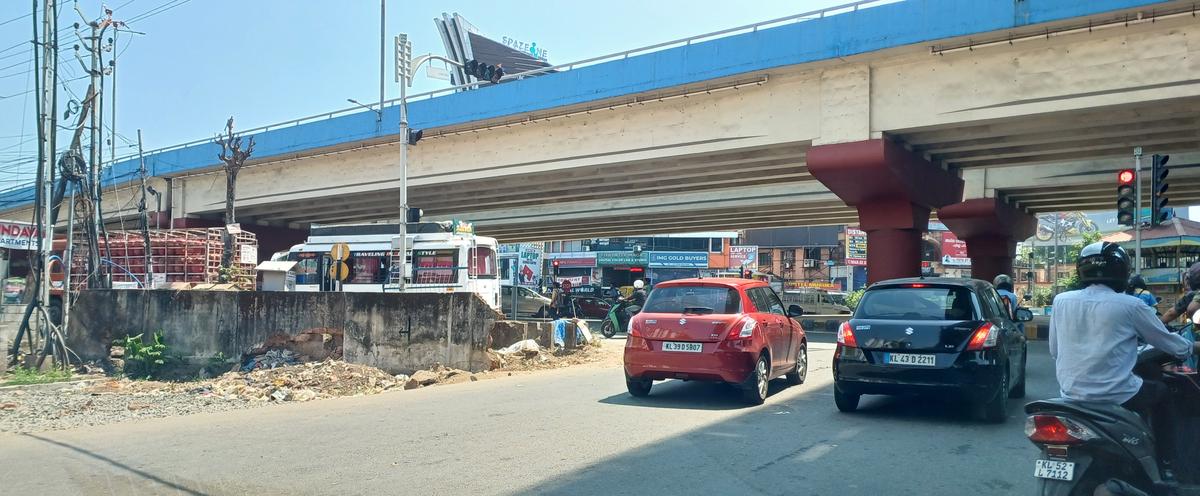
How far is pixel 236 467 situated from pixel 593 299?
87.3 ft

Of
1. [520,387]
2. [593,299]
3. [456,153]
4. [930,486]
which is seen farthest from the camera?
[593,299]

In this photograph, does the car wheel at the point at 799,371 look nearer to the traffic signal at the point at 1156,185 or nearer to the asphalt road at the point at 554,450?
the asphalt road at the point at 554,450

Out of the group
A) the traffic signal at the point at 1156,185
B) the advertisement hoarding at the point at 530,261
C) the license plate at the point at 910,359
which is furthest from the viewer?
the advertisement hoarding at the point at 530,261

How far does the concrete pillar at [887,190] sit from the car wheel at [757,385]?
969 cm

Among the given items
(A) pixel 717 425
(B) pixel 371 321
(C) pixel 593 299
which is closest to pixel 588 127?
(B) pixel 371 321

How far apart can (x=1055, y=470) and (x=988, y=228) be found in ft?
88.8

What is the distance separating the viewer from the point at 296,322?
17.1 meters

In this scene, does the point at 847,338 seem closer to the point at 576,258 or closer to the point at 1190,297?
the point at 1190,297

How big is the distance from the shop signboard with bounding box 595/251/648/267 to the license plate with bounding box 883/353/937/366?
52.8 meters

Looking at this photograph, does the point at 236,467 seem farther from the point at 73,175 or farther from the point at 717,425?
the point at 73,175

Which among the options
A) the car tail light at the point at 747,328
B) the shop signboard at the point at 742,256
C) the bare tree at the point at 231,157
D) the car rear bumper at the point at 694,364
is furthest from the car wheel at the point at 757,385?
the shop signboard at the point at 742,256

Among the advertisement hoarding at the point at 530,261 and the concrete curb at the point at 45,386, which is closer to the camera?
the concrete curb at the point at 45,386

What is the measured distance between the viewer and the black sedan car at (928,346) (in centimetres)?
802

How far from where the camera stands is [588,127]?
22.1m
